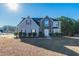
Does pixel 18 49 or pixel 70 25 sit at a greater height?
pixel 70 25

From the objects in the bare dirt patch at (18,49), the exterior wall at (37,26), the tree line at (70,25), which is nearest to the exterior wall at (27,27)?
the exterior wall at (37,26)

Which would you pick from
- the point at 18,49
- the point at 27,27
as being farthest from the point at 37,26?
the point at 18,49

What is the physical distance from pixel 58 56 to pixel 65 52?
148 mm

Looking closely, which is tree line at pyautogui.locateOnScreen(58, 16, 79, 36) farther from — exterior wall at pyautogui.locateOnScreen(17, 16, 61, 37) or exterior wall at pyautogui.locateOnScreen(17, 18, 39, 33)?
exterior wall at pyautogui.locateOnScreen(17, 18, 39, 33)

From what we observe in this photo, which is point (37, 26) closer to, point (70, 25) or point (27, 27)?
point (27, 27)

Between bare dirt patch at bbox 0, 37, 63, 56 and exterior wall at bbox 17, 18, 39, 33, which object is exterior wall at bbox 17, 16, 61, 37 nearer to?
exterior wall at bbox 17, 18, 39, 33

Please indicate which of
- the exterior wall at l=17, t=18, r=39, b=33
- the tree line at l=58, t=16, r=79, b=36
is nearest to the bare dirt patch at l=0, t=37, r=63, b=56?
the exterior wall at l=17, t=18, r=39, b=33

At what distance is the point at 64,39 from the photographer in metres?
4.13

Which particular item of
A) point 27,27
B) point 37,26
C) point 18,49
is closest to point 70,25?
point 37,26

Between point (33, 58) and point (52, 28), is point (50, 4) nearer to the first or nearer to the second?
point (52, 28)

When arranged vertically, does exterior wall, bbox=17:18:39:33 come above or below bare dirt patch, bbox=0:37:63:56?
above

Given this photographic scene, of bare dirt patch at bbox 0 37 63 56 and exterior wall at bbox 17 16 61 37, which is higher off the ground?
exterior wall at bbox 17 16 61 37

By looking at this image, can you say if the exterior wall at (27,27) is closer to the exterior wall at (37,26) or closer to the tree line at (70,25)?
the exterior wall at (37,26)

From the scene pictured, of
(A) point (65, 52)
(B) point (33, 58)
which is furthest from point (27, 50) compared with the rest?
(A) point (65, 52)
